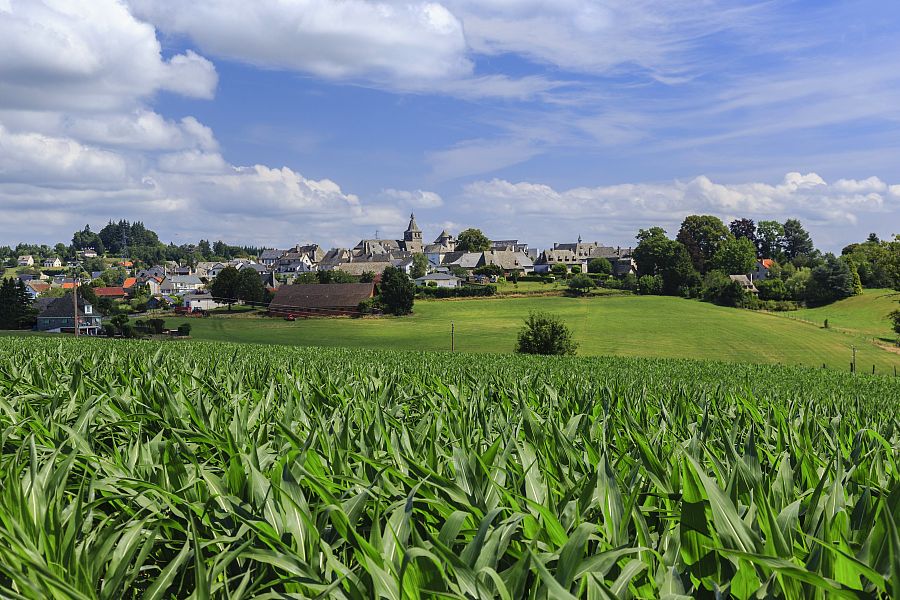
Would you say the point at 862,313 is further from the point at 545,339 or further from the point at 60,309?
the point at 60,309

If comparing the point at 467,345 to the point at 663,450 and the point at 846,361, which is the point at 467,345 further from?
the point at 663,450

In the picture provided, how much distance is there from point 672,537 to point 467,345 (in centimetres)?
6095

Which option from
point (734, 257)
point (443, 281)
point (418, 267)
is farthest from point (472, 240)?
point (734, 257)

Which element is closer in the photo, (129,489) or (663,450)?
(129,489)

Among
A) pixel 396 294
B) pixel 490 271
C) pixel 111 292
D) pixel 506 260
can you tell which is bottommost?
pixel 111 292

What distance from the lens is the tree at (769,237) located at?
17538cm

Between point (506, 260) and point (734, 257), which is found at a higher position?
point (734, 257)

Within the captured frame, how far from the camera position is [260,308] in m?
97.6

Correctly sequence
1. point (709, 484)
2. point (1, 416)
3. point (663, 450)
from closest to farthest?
point (709, 484) → point (663, 450) → point (1, 416)

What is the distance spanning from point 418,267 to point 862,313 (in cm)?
8765

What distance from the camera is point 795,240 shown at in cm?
17738

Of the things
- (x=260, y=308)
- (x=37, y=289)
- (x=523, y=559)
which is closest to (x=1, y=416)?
(x=523, y=559)

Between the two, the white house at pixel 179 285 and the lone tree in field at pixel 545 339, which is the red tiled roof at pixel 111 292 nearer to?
the white house at pixel 179 285

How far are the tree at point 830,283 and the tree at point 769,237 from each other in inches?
3108
